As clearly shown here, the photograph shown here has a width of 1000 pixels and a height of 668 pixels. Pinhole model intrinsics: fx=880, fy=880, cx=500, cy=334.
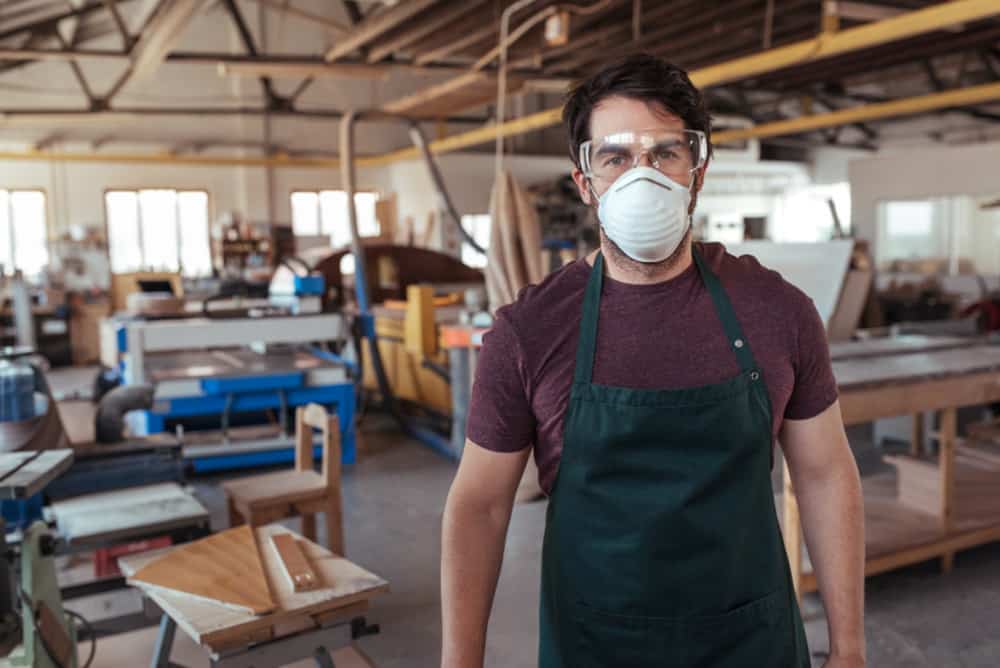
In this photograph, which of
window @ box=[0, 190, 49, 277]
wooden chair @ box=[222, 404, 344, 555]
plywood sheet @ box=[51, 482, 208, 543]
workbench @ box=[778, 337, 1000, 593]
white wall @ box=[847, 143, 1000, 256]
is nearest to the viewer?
plywood sheet @ box=[51, 482, 208, 543]

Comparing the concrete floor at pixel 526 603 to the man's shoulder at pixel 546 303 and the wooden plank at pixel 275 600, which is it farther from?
the man's shoulder at pixel 546 303

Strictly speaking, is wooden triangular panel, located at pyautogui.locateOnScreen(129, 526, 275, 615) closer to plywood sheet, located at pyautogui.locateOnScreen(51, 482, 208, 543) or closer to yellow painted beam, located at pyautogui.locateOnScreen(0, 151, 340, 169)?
plywood sheet, located at pyautogui.locateOnScreen(51, 482, 208, 543)

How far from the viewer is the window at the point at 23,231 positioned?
1179 cm

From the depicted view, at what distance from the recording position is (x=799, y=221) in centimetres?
1630

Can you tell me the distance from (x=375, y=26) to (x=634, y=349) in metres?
5.49

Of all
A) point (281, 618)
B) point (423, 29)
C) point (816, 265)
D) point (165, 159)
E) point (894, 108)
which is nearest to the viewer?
point (281, 618)

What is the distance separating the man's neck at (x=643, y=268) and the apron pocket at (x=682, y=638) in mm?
488

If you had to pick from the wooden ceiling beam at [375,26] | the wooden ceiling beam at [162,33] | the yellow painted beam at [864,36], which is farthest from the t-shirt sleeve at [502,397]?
the wooden ceiling beam at [375,26]

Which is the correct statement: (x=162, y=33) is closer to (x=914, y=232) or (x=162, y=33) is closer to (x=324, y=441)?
(x=324, y=441)

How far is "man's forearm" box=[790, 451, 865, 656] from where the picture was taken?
133 centimetres

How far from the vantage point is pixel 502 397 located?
1.28 m

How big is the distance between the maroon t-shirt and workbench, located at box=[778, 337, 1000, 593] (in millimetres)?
1785

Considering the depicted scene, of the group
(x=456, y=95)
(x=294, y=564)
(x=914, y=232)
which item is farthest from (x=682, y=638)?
(x=914, y=232)

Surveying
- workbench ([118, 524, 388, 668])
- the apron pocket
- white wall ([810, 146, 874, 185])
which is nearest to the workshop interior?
workbench ([118, 524, 388, 668])
